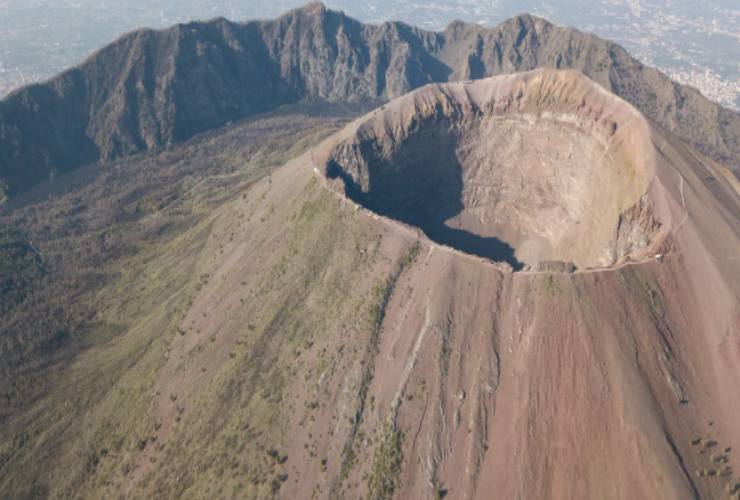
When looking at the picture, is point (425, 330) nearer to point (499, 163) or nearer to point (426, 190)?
point (426, 190)

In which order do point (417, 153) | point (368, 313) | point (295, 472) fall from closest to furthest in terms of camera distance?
point (295, 472) → point (368, 313) → point (417, 153)

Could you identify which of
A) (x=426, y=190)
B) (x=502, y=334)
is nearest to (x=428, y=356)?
(x=502, y=334)

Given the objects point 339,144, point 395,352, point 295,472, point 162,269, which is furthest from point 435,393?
point 162,269

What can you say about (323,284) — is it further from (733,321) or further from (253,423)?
(733,321)

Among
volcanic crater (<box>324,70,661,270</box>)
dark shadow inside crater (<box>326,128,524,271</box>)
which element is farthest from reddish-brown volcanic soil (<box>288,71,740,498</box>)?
dark shadow inside crater (<box>326,128,524,271</box>)

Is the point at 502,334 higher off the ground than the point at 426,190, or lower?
higher
